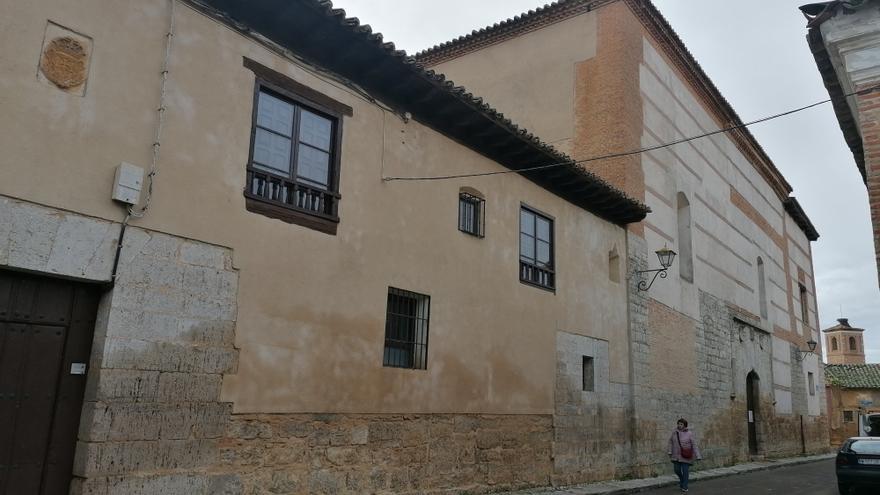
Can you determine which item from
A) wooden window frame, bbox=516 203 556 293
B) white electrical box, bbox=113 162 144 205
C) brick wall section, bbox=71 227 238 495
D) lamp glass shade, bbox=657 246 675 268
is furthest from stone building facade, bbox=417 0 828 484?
white electrical box, bbox=113 162 144 205

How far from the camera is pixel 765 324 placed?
835 inches

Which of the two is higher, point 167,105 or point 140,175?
point 167,105

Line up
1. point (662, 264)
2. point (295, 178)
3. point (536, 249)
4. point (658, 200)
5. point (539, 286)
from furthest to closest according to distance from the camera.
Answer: point (658, 200), point (662, 264), point (536, 249), point (539, 286), point (295, 178)

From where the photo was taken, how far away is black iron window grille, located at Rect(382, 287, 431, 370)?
811cm

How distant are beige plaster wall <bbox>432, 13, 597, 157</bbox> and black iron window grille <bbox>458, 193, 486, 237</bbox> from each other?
18.4ft

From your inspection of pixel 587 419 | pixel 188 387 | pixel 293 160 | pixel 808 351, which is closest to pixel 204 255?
pixel 188 387

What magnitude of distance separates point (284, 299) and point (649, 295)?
9280 millimetres

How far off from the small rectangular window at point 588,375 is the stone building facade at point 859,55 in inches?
210

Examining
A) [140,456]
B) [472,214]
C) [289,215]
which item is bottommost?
[140,456]

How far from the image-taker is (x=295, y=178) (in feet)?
23.4

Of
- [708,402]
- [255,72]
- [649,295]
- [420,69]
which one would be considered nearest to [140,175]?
[255,72]

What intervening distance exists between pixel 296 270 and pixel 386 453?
2.44 m

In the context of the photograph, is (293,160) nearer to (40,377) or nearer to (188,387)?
(188,387)

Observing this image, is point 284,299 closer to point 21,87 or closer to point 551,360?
point 21,87
